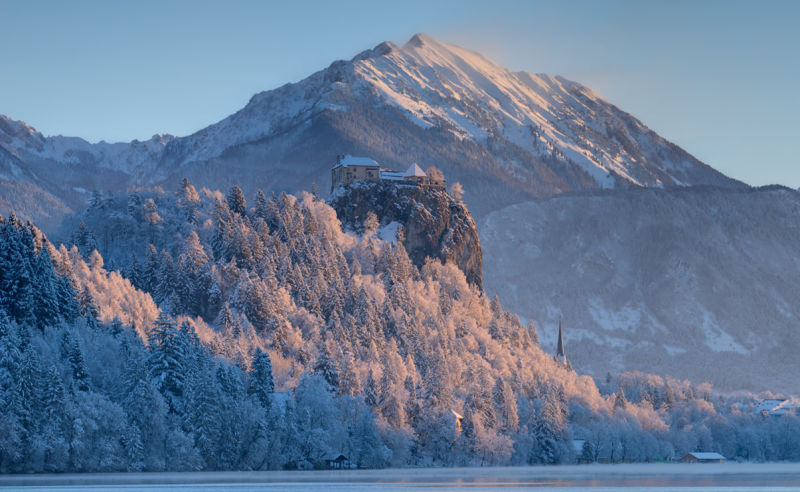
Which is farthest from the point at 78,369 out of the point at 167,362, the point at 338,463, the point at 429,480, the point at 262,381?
the point at 429,480

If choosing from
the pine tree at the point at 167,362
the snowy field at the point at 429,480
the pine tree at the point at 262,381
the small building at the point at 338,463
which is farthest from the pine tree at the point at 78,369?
the small building at the point at 338,463

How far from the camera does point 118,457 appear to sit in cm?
14000

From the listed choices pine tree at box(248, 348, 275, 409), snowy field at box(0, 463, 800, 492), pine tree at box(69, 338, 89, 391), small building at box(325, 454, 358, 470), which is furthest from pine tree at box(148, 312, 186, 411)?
small building at box(325, 454, 358, 470)

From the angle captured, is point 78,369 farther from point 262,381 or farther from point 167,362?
point 262,381

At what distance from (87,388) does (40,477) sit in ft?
70.8

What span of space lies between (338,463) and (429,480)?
20.2m

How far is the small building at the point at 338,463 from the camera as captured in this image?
168250 mm

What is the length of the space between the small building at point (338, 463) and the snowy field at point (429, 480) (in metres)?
2.98

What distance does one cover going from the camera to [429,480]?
15500 centimetres

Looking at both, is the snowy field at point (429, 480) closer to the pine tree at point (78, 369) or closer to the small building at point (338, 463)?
the small building at point (338, 463)

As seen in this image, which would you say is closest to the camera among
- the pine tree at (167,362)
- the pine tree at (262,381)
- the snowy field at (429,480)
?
the snowy field at (429,480)

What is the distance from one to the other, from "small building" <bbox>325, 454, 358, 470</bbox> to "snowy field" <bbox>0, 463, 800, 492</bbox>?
9.78 ft

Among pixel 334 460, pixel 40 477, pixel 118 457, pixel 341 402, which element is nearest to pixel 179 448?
pixel 118 457

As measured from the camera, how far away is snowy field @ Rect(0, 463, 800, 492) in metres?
126
